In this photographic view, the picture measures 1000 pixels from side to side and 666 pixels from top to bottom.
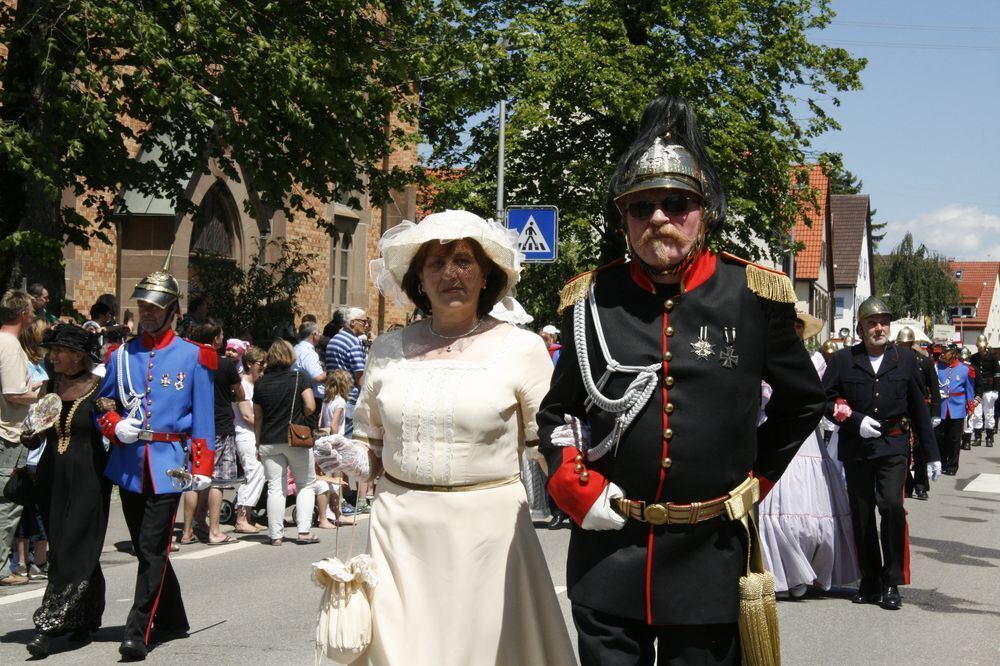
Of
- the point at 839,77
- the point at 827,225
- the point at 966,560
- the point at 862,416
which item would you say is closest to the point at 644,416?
the point at 862,416

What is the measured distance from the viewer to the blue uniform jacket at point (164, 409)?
24.1ft

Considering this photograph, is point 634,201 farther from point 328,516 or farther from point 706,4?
point 706,4

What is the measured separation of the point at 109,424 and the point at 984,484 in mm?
15132

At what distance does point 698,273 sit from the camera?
409cm

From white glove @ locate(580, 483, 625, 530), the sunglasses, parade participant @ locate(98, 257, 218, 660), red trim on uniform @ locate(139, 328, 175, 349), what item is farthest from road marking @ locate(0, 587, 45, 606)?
the sunglasses

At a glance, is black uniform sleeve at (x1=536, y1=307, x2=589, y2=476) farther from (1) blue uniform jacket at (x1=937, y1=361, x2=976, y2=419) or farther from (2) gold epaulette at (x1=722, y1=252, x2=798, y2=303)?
(1) blue uniform jacket at (x1=937, y1=361, x2=976, y2=419)

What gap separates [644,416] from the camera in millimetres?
3951

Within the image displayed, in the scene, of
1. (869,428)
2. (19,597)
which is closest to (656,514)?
(869,428)

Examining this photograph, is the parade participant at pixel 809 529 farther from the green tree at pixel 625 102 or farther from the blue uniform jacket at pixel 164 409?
the green tree at pixel 625 102

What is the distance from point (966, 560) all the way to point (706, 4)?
19194mm

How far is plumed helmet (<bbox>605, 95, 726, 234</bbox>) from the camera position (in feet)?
13.0

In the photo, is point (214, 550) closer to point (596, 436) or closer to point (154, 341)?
point (154, 341)

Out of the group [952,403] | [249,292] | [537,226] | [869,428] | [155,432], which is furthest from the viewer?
[952,403]

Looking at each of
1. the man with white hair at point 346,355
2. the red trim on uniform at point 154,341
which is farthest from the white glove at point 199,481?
the man with white hair at point 346,355
